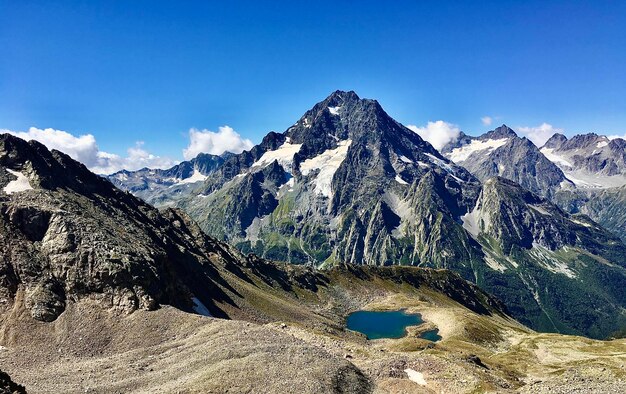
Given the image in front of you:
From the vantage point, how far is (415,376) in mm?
67438


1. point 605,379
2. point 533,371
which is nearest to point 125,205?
point 533,371

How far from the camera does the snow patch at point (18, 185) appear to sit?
111 metres

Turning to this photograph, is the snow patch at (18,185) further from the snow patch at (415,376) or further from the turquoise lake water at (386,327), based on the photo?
the turquoise lake water at (386,327)

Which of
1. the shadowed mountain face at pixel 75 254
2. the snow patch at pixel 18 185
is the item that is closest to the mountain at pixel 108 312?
the shadowed mountain face at pixel 75 254

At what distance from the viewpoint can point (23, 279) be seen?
299ft

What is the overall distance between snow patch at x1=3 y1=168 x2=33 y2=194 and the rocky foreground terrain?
0.23m

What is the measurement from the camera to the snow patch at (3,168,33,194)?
111 meters

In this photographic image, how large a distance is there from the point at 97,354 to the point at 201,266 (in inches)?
3192

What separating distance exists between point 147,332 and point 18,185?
2422 inches

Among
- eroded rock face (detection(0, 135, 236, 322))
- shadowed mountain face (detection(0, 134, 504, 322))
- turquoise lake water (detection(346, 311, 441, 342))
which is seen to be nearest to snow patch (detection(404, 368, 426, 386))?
eroded rock face (detection(0, 135, 236, 322))

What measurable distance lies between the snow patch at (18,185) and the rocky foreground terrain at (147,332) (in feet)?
0.76

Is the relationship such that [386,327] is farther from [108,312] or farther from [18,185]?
[18,185]

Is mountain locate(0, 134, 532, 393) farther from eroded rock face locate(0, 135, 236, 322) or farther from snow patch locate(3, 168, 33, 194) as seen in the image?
snow patch locate(3, 168, 33, 194)

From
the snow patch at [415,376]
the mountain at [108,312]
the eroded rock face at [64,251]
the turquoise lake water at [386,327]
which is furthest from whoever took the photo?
the turquoise lake water at [386,327]
